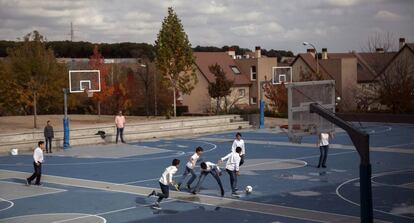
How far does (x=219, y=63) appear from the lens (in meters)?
73.4

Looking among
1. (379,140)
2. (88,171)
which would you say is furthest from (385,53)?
(88,171)

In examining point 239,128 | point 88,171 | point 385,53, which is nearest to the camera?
point 88,171

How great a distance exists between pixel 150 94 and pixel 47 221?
4392cm

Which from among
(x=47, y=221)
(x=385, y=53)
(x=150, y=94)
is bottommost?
(x=47, y=221)

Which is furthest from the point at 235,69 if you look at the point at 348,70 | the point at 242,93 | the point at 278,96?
the point at 278,96

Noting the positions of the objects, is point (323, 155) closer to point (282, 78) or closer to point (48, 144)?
point (48, 144)

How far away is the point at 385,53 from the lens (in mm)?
68312

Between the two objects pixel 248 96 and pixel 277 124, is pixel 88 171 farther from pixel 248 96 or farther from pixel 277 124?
pixel 248 96

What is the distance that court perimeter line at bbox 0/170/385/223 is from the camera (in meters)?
16.8

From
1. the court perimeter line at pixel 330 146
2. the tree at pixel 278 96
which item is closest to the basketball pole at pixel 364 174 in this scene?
the court perimeter line at pixel 330 146

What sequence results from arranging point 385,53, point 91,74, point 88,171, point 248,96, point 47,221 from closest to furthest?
point 47,221 < point 88,171 < point 91,74 < point 385,53 < point 248,96

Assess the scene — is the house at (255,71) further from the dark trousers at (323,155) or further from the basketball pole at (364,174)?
the basketball pole at (364,174)

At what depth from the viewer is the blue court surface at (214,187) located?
1761 centimetres

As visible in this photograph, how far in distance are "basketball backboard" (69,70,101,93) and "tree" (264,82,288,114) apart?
20372 mm
